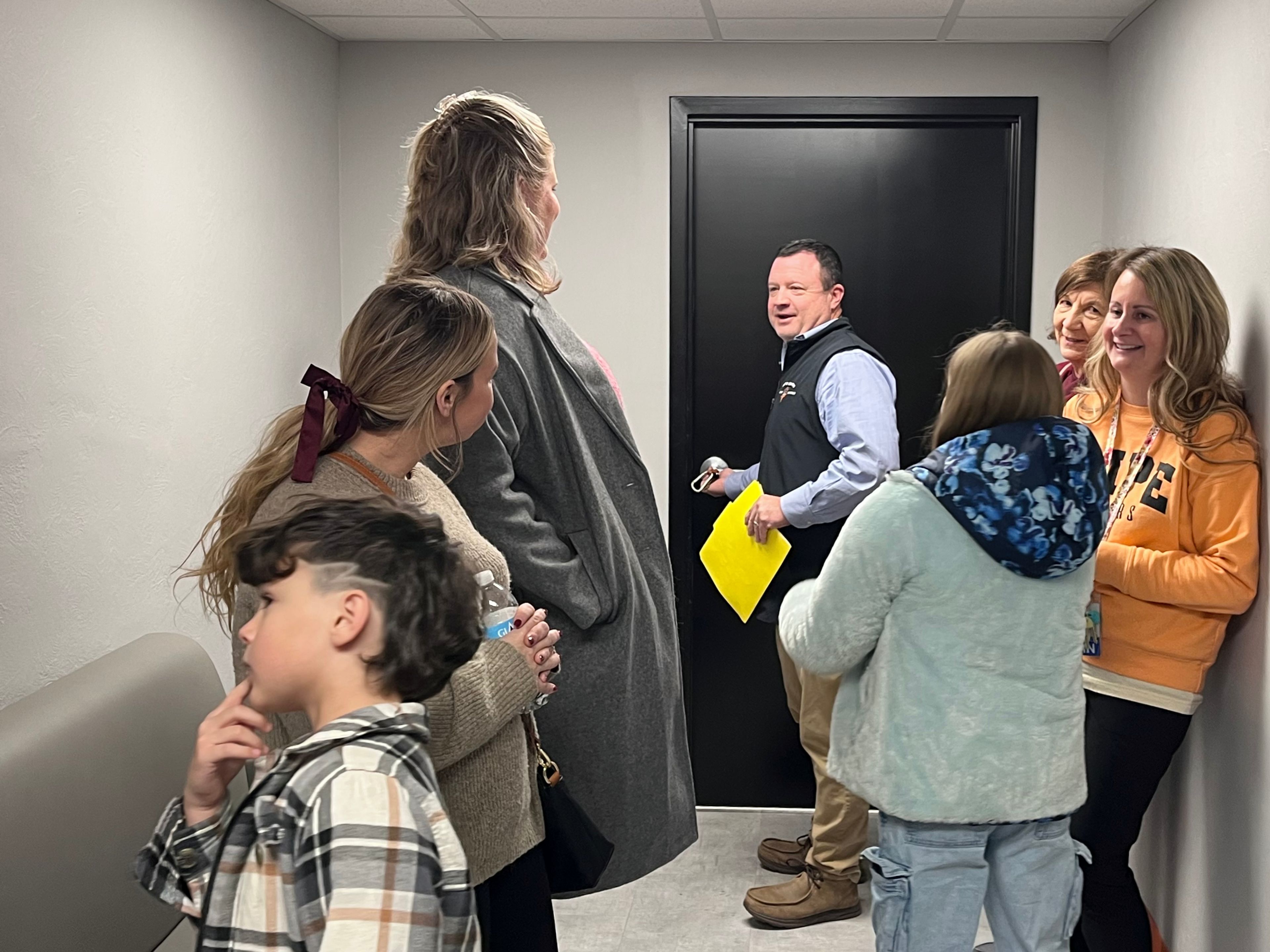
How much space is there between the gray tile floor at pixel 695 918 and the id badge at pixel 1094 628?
98 centimetres

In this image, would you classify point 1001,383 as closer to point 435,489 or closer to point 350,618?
point 435,489

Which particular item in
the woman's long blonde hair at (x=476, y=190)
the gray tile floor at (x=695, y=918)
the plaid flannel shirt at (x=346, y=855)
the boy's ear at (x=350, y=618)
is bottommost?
the gray tile floor at (x=695, y=918)

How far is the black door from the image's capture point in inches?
135

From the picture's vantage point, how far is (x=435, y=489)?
1.54m

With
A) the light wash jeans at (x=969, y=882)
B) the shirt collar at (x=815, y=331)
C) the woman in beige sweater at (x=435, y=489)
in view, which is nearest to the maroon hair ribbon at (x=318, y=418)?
the woman in beige sweater at (x=435, y=489)

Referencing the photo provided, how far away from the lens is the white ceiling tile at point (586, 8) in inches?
115

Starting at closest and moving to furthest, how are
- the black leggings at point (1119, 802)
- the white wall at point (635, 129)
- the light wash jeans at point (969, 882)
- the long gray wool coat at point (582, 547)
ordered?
the long gray wool coat at point (582, 547) → the light wash jeans at point (969, 882) → the black leggings at point (1119, 802) → the white wall at point (635, 129)

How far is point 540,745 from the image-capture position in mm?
1743

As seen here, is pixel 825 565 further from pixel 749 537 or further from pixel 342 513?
pixel 749 537

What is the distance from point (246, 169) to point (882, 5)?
5.10ft

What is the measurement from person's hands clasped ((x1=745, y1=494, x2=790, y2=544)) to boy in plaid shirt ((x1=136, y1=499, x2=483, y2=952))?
6.15 ft

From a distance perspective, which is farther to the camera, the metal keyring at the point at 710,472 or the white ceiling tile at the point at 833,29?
the metal keyring at the point at 710,472

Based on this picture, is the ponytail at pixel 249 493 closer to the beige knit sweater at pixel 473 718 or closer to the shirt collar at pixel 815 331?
the beige knit sweater at pixel 473 718

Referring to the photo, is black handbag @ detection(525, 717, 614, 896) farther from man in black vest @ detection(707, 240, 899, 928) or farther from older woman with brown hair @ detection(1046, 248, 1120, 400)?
older woman with brown hair @ detection(1046, 248, 1120, 400)
